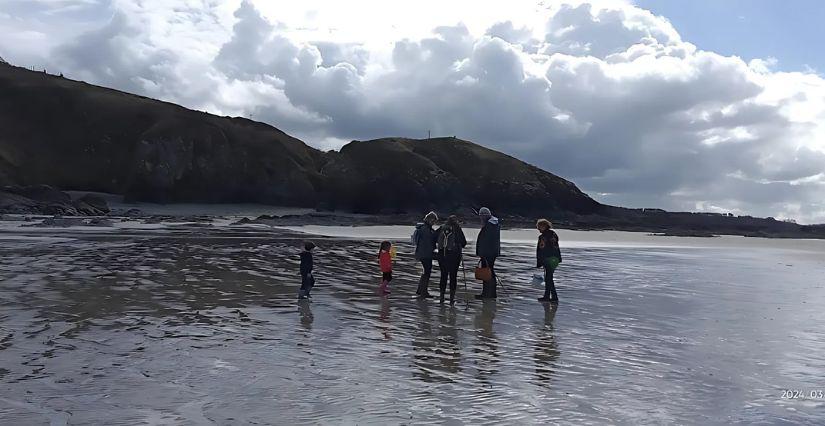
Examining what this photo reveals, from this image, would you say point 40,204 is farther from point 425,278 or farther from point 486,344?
point 486,344

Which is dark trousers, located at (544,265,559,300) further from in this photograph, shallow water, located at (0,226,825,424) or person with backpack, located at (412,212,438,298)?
person with backpack, located at (412,212,438,298)

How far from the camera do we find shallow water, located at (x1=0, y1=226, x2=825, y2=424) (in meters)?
6.32

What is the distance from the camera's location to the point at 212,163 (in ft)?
347

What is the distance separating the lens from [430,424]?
5.89 meters

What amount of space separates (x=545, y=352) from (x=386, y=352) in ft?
7.31

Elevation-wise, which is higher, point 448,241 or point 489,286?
point 448,241

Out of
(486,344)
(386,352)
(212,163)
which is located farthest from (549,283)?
(212,163)

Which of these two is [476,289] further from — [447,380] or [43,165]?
[43,165]

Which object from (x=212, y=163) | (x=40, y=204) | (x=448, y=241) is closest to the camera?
(x=448, y=241)

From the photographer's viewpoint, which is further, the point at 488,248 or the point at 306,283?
the point at 488,248

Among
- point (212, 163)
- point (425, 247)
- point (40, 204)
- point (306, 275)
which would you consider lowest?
point (306, 275)

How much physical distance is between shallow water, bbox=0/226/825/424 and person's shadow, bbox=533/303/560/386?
0.05m

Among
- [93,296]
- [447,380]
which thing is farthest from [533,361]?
[93,296]

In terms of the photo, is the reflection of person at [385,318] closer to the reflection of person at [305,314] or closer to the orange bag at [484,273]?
the reflection of person at [305,314]
